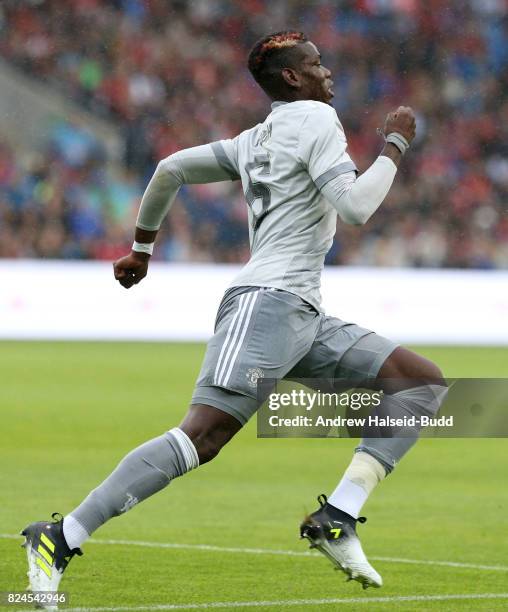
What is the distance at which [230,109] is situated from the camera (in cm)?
2459

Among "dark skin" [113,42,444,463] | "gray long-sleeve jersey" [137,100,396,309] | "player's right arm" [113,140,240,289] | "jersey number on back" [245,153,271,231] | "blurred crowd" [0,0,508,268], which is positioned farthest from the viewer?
"blurred crowd" [0,0,508,268]

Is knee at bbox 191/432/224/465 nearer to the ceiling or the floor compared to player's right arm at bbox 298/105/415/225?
nearer to the floor

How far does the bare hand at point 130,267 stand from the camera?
578cm

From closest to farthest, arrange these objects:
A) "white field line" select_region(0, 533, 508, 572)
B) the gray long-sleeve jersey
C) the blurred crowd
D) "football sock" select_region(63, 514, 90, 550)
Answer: "football sock" select_region(63, 514, 90, 550)
the gray long-sleeve jersey
"white field line" select_region(0, 533, 508, 572)
the blurred crowd

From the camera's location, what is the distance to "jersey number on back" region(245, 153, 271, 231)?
527cm

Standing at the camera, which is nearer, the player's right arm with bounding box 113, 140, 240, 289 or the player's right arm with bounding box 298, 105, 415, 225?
the player's right arm with bounding box 298, 105, 415, 225

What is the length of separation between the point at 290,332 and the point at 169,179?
0.93 m

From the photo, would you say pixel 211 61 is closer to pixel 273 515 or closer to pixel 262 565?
pixel 273 515

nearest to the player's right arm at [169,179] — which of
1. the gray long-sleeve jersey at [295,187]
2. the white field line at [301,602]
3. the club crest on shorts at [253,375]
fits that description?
the gray long-sleeve jersey at [295,187]

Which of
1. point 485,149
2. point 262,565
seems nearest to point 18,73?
point 485,149

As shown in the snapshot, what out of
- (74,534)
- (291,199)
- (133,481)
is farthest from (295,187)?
(74,534)

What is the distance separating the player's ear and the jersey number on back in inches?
11.8

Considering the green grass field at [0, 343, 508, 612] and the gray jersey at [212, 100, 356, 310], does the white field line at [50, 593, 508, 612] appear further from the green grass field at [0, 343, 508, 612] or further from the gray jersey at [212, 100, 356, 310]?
the gray jersey at [212, 100, 356, 310]

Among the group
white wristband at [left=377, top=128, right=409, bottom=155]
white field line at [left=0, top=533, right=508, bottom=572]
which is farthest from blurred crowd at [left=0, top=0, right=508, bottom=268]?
white wristband at [left=377, top=128, right=409, bottom=155]
